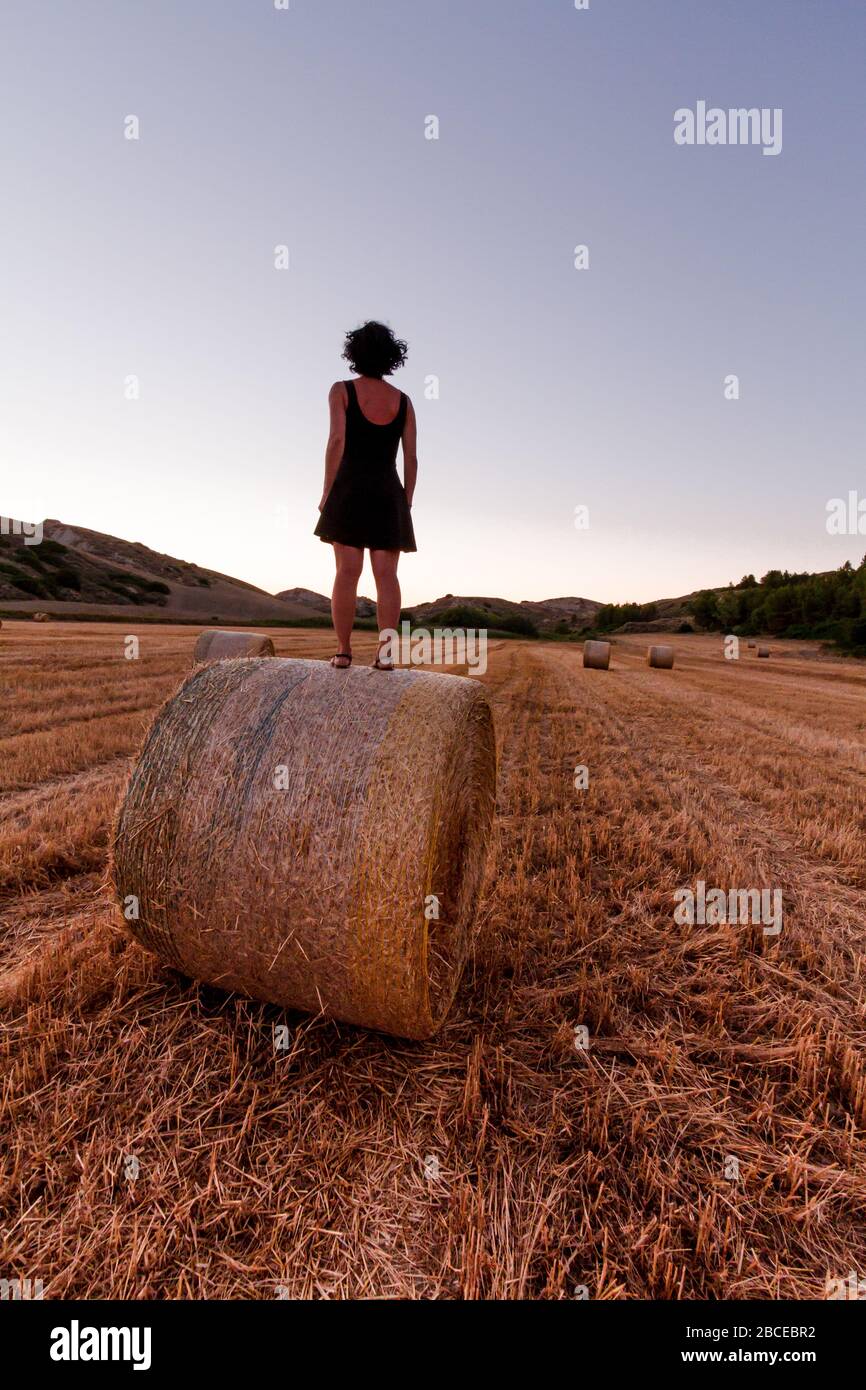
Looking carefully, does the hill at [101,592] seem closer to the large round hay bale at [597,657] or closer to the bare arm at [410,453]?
the large round hay bale at [597,657]

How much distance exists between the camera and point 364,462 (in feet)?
11.4

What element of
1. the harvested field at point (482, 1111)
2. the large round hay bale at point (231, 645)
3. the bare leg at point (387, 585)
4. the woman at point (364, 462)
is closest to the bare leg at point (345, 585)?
the woman at point (364, 462)

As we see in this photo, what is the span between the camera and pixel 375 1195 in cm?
180

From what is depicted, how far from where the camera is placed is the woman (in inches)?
135

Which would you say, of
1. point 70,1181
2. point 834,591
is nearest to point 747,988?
point 70,1181

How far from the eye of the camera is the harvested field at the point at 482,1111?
63.7 inches

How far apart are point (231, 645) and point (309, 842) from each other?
12763 millimetres

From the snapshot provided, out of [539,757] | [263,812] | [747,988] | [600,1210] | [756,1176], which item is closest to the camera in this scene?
[600,1210]

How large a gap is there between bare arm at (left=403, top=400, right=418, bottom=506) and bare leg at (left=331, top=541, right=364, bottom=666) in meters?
0.53

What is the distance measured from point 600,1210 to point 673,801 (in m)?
4.74

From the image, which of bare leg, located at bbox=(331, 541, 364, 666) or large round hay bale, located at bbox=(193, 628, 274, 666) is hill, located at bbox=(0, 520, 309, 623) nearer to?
large round hay bale, located at bbox=(193, 628, 274, 666)
